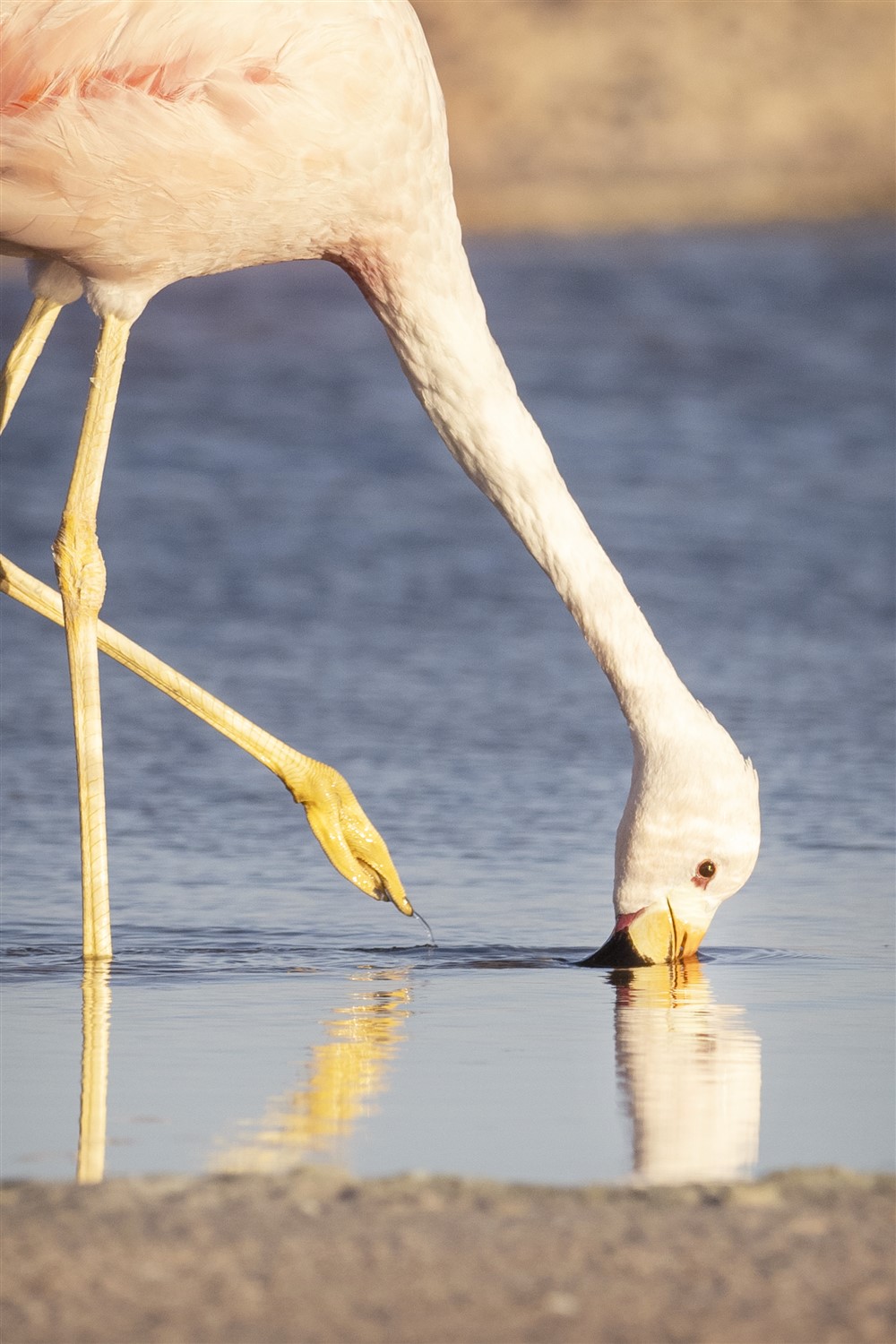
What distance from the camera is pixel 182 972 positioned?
6.66 meters

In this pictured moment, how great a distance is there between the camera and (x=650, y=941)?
705 cm

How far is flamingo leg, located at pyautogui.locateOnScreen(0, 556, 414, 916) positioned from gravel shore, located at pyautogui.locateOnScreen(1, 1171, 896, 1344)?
9.55ft

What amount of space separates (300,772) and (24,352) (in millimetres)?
1646

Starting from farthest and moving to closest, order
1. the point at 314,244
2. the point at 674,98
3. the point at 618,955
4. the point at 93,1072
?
the point at 674,98
the point at 314,244
the point at 618,955
the point at 93,1072

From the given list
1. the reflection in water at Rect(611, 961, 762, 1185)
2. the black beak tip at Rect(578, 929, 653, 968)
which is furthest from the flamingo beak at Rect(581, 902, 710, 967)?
the reflection in water at Rect(611, 961, 762, 1185)

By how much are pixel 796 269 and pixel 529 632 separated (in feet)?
39.1

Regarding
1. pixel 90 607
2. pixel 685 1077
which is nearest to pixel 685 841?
pixel 685 1077

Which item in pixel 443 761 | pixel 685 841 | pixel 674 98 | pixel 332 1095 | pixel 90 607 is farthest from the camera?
pixel 674 98

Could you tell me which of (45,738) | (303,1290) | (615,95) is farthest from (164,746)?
(615,95)

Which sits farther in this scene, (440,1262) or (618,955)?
(618,955)

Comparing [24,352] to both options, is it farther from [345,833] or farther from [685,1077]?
[685,1077]

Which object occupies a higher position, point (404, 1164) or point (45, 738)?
point (45, 738)

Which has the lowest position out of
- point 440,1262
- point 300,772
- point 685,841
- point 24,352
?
point 440,1262

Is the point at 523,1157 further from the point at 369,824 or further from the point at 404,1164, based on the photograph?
the point at 369,824
